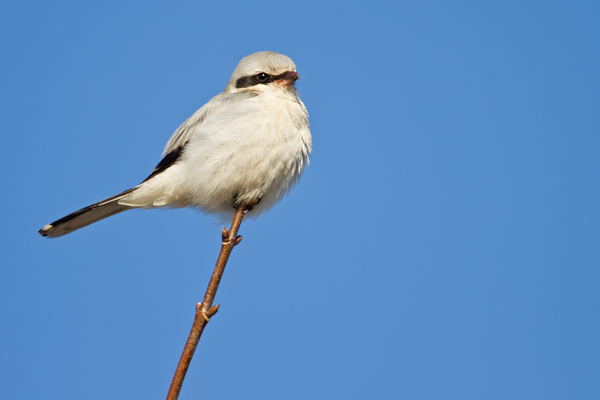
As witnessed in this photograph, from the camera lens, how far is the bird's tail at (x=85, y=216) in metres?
3.99

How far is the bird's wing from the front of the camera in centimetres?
433

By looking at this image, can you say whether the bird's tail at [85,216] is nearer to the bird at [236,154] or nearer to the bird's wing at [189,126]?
the bird at [236,154]

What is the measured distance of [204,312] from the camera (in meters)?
2.62

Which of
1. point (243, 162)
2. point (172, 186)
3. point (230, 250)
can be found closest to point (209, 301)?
point (230, 250)

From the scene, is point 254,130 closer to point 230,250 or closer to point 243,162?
point 243,162

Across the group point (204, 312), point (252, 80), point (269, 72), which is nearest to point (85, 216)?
point (252, 80)

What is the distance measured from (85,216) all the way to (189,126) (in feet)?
3.34

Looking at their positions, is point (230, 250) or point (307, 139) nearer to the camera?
point (230, 250)

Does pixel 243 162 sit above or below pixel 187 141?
below

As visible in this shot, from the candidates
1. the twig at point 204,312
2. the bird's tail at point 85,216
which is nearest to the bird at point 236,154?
the bird's tail at point 85,216

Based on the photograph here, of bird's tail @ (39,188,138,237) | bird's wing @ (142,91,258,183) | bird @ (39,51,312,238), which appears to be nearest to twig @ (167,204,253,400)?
bird @ (39,51,312,238)

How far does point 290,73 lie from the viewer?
14.4 ft

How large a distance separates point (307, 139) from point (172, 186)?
106cm

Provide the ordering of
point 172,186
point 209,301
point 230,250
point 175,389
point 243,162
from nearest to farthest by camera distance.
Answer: point 175,389 → point 209,301 → point 230,250 → point 243,162 → point 172,186
